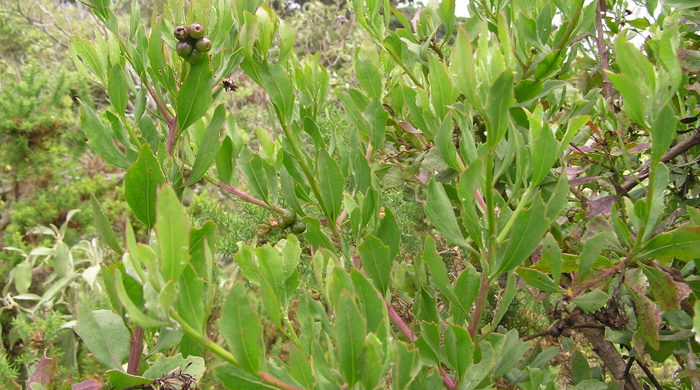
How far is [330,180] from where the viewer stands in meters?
0.73

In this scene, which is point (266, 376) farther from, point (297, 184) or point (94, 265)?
point (94, 265)

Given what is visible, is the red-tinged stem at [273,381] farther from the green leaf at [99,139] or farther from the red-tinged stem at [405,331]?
the green leaf at [99,139]

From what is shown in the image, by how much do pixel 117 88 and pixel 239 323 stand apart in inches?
17.0

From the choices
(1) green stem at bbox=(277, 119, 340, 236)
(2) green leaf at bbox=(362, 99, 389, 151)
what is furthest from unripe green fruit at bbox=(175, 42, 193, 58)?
(2) green leaf at bbox=(362, 99, 389, 151)

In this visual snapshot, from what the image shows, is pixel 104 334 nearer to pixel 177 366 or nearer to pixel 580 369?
pixel 177 366

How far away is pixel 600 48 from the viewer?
107 centimetres

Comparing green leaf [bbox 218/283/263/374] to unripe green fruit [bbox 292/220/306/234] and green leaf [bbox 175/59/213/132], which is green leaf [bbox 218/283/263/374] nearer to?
green leaf [bbox 175/59/213/132]

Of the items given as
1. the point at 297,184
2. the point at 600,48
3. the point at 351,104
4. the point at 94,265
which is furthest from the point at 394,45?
the point at 94,265

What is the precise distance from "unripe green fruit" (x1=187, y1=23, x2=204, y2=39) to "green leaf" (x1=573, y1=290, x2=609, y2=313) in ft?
1.88

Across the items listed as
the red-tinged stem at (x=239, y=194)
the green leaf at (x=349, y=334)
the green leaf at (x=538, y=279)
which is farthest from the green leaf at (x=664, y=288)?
the red-tinged stem at (x=239, y=194)

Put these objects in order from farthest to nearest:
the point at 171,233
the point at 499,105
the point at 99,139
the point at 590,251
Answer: the point at 99,139
the point at 590,251
the point at 499,105
the point at 171,233

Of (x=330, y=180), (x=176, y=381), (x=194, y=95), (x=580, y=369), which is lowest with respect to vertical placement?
(x=580, y=369)

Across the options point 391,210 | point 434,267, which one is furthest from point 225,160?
point 434,267

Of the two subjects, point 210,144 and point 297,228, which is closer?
point 210,144
